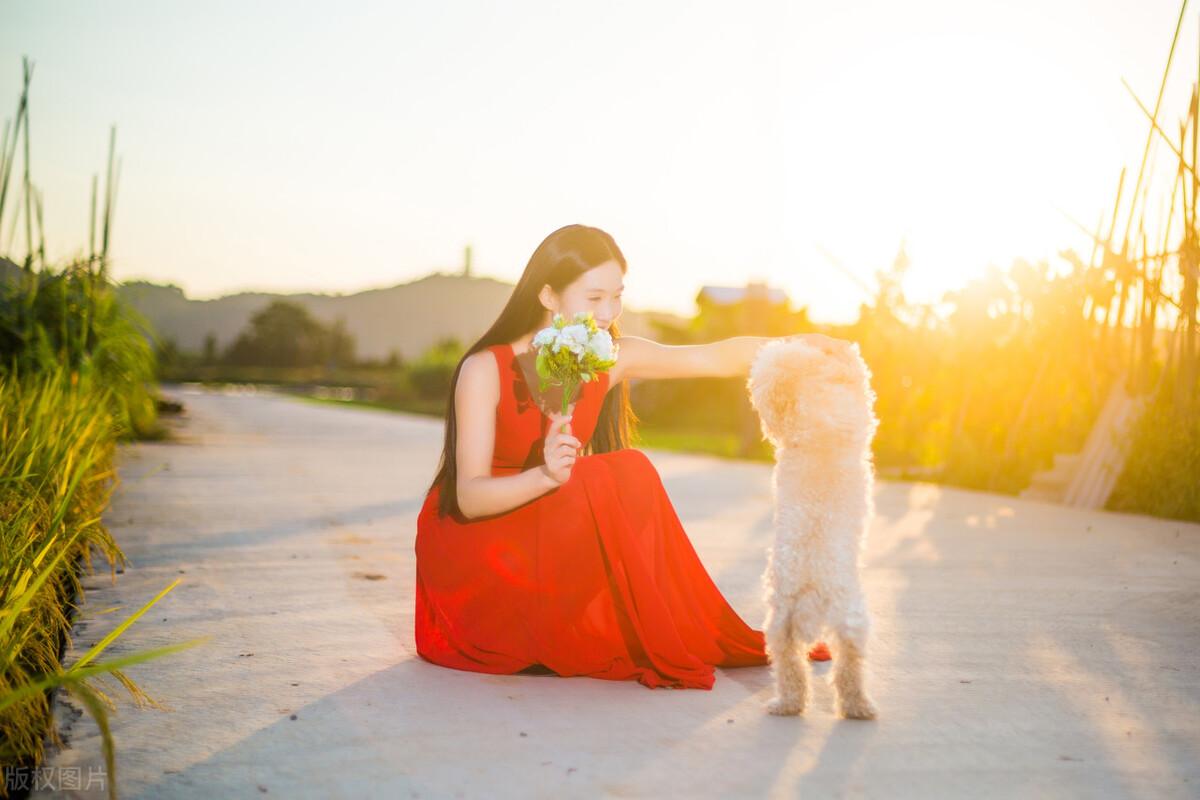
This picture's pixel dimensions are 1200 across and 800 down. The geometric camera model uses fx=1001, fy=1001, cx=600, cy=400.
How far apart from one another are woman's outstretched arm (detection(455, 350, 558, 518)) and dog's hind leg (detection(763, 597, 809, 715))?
892mm

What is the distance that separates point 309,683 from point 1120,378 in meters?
7.26

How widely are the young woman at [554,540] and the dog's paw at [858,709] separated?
50cm

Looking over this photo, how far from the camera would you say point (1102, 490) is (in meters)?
7.98

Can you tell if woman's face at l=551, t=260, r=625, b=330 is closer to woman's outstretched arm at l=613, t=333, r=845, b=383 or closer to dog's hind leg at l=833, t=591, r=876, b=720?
woman's outstretched arm at l=613, t=333, r=845, b=383

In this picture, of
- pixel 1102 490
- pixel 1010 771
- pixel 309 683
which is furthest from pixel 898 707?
pixel 1102 490

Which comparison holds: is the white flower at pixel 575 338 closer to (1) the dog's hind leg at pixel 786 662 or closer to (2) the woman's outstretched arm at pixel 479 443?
(2) the woman's outstretched arm at pixel 479 443

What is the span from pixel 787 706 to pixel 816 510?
609mm

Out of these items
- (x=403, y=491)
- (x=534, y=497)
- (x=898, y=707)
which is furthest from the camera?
(x=403, y=491)

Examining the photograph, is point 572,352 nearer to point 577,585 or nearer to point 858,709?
point 577,585

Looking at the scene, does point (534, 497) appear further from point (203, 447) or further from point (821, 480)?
point (203, 447)

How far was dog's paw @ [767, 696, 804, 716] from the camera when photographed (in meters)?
2.98

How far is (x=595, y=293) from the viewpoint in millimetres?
3564

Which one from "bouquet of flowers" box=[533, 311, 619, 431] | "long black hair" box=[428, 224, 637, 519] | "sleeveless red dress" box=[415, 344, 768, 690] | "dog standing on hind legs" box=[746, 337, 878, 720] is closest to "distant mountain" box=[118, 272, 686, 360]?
"long black hair" box=[428, 224, 637, 519]

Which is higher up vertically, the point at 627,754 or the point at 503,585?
the point at 503,585
